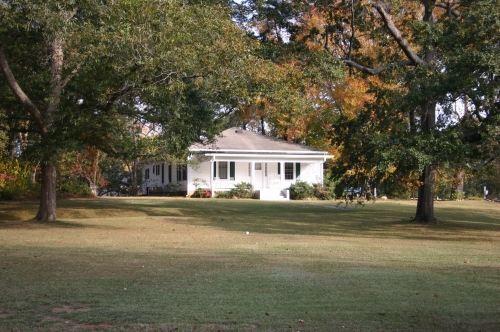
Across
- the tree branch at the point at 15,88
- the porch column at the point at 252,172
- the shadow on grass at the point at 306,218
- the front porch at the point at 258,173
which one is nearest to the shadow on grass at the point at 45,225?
the shadow on grass at the point at 306,218

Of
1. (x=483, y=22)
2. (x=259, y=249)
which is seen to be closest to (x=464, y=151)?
(x=483, y=22)

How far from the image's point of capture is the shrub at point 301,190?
40375 mm

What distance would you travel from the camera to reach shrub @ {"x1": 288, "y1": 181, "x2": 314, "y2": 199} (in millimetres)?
40375

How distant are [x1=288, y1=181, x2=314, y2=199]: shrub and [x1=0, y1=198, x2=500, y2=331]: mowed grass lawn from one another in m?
19.0

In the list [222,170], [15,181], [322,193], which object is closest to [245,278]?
[15,181]

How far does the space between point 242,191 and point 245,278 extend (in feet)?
98.7

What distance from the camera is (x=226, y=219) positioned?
80.9ft

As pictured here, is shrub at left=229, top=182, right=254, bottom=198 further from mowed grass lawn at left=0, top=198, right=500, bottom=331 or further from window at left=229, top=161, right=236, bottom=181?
mowed grass lawn at left=0, top=198, right=500, bottom=331

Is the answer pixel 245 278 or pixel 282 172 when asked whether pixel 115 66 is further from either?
pixel 282 172

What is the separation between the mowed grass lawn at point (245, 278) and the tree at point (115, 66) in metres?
3.58

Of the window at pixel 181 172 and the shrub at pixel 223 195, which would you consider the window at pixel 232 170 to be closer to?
the shrub at pixel 223 195

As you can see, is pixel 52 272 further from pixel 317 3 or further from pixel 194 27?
pixel 317 3

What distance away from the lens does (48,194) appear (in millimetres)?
21172

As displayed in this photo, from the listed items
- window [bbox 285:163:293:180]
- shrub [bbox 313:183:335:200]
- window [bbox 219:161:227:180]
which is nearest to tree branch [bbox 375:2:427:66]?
shrub [bbox 313:183:335:200]
